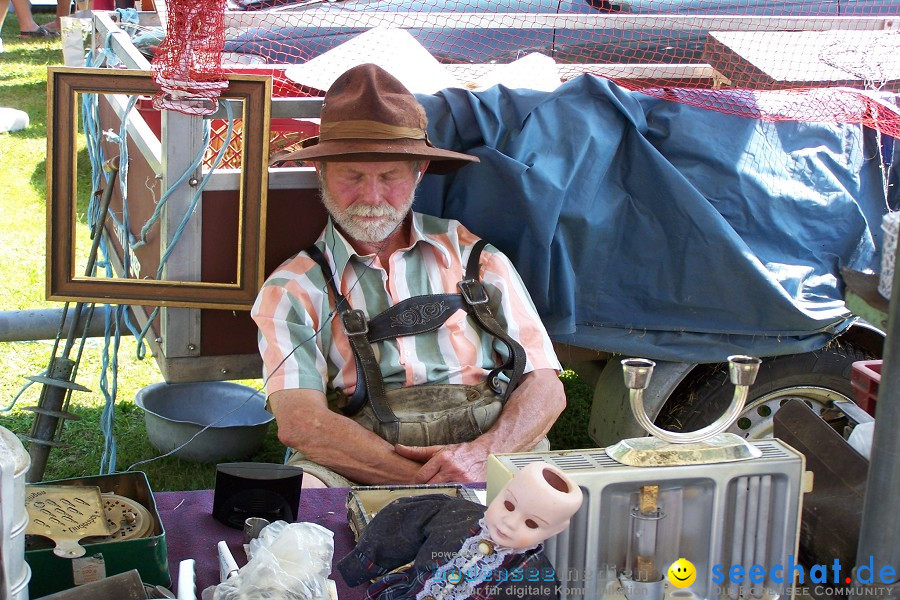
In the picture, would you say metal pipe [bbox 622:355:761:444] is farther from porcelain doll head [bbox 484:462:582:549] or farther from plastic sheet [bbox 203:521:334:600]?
plastic sheet [bbox 203:521:334:600]

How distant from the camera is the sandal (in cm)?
1076

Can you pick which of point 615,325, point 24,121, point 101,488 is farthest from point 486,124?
point 24,121

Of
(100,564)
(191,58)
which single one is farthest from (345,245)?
(100,564)

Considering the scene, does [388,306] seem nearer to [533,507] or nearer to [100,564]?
[100,564]

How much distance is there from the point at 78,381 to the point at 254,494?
2857 mm

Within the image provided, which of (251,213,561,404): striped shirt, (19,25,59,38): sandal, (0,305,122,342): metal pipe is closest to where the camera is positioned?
(251,213,561,404): striped shirt

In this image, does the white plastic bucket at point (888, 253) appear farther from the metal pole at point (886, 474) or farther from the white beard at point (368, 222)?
the white beard at point (368, 222)

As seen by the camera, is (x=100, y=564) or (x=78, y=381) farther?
(x=78, y=381)

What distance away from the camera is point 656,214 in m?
2.96

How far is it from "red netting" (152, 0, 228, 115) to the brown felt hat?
260mm

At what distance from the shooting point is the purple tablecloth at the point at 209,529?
170 centimetres

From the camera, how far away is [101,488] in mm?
1813

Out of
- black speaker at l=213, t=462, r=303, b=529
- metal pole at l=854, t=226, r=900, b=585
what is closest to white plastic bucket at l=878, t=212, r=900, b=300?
metal pole at l=854, t=226, r=900, b=585

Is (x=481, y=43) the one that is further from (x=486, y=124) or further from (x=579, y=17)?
(x=486, y=124)
